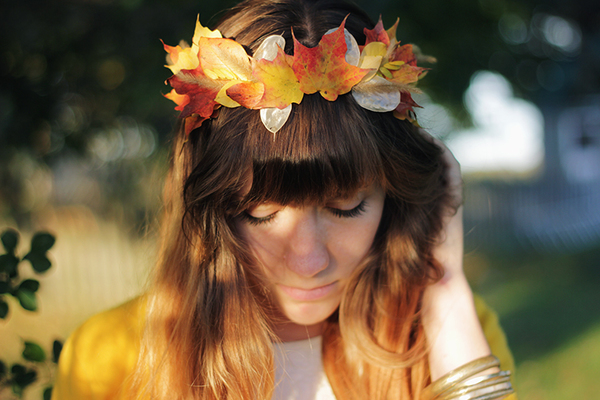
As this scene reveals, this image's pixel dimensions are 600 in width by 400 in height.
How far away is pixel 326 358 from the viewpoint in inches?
63.0

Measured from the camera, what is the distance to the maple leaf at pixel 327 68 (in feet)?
3.92

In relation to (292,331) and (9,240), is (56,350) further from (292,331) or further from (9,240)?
(292,331)

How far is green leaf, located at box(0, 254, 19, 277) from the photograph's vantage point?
1462 mm

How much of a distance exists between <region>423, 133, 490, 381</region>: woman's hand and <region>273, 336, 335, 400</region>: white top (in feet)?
Result: 1.35

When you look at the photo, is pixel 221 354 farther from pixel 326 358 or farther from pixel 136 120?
pixel 136 120

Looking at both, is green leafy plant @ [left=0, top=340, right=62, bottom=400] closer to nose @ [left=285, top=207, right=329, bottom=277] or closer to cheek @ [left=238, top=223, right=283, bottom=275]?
cheek @ [left=238, top=223, right=283, bottom=275]

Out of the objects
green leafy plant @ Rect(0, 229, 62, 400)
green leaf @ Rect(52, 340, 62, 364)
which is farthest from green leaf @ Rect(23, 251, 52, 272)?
green leaf @ Rect(52, 340, 62, 364)

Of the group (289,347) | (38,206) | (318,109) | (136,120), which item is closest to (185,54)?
(318,109)

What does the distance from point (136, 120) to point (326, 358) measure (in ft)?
9.27

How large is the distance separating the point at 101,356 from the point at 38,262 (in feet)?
1.37

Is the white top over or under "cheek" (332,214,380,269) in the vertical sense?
under

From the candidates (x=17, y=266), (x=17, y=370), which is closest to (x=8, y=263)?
(x=17, y=266)

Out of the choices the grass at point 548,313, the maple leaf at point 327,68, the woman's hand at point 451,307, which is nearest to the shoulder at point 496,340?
the woman's hand at point 451,307

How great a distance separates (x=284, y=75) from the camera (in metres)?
1.20
